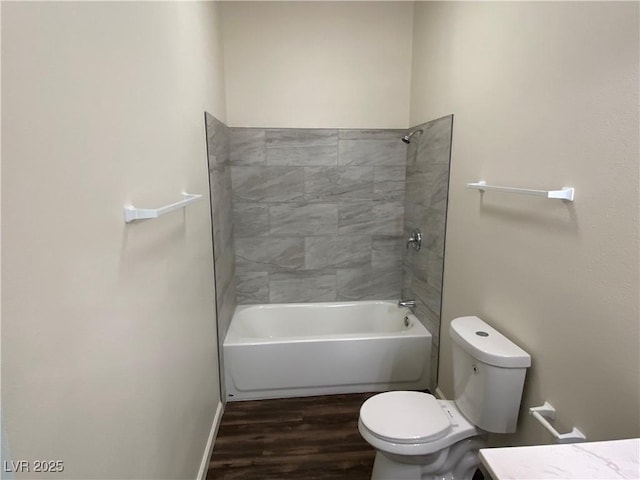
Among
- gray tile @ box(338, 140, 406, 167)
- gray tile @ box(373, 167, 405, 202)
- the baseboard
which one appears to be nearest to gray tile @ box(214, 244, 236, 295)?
the baseboard

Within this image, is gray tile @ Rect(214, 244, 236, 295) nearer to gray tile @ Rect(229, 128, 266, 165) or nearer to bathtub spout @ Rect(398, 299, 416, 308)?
gray tile @ Rect(229, 128, 266, 165)

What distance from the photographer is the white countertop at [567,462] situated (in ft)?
2.59

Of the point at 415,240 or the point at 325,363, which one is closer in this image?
the point at 325,363

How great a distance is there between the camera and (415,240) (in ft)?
9.18

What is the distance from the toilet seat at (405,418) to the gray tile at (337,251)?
1.43 m

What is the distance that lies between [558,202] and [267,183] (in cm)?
206

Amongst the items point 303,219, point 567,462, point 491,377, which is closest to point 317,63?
point 303,219

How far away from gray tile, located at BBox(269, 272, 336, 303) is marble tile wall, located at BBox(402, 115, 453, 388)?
652 millimetres

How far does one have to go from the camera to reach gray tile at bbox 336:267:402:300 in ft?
10.3

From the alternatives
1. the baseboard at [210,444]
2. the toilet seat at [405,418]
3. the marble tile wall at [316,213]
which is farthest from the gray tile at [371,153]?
the baseboard at [210,444]

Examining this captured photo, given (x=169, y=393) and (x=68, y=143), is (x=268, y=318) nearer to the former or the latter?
(x=169, y=393)

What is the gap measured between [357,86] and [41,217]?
2580mm

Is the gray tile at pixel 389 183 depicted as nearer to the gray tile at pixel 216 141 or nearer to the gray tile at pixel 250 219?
the gray tile at pixel 250 219

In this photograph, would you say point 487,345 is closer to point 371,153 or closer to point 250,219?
point 371,153
